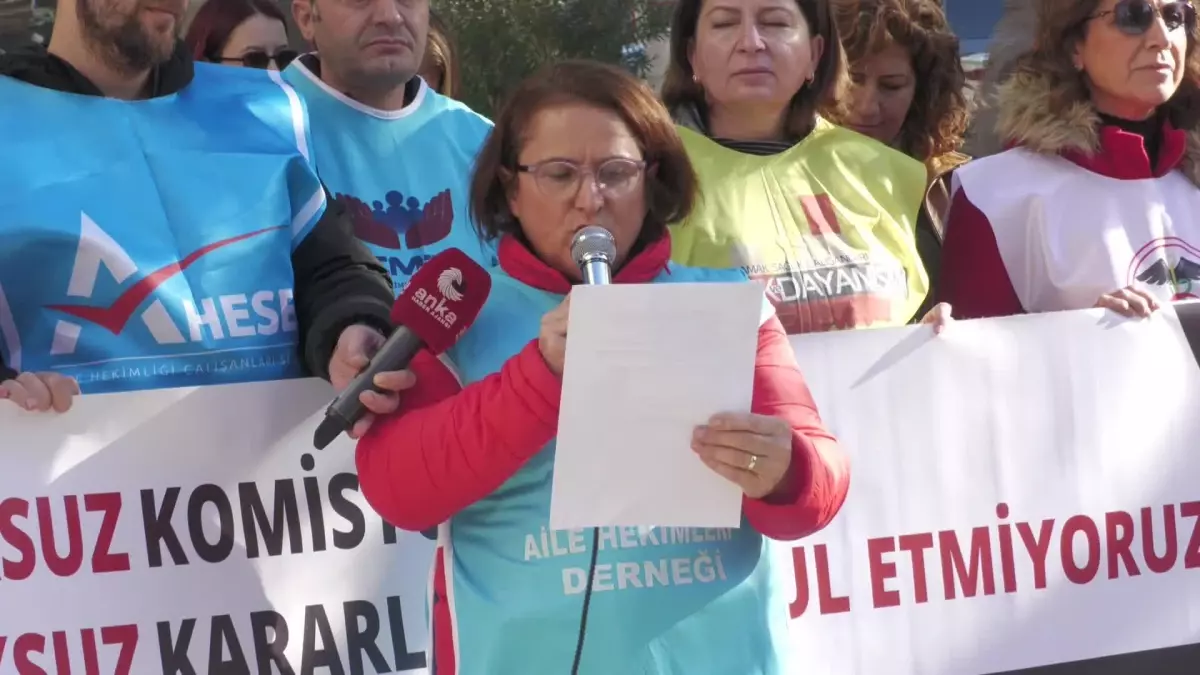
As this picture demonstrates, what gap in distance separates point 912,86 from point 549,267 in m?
2.36

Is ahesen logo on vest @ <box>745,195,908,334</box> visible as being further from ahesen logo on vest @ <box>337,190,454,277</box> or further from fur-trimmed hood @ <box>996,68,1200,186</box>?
ahesen logo on vest @ <box>337,190,454,277</box>

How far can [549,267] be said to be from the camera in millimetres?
2408

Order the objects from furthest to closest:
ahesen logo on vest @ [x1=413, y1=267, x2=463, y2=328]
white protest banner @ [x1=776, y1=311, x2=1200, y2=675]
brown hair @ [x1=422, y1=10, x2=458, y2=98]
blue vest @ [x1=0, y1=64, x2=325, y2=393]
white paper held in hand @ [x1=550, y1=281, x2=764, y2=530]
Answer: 1. brown hair @ [x1=422, y1=10, x2=458, y2=98]
2. white protest banner @ [x1=776, y1=311, x2=1200, y2=675]
3. blue vest @ [x1=0, y1=64, x2=325, y2=393]
4. ahesen logo on vest @ [x1=413, y1=267, x2=463, y2=328]
5. white paper held in hand @ [x1=550, y1=281, x2=764, y2=530]

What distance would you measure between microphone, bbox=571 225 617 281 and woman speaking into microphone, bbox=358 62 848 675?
132 millimetres

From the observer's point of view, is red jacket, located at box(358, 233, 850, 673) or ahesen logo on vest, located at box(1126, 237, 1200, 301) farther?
ahesen logo on vest, located at box(1126, 237, 1200, 301)

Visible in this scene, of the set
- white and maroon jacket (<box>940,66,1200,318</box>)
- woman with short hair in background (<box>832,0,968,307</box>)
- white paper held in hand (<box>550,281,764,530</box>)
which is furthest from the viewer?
woman with short hair in background (<box>832,0,968,307</box>)

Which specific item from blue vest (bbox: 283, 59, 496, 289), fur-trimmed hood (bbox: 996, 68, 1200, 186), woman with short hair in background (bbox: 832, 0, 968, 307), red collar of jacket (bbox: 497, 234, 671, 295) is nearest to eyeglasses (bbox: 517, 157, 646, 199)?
red collar of jacket (bbox: 497, 234, 671, 295)

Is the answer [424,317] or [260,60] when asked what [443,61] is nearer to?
[260,60]

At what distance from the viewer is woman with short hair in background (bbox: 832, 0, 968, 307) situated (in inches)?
169

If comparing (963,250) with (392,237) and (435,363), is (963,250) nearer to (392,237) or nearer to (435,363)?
(392,237)

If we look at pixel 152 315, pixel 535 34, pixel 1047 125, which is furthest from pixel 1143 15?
pixel 535 34

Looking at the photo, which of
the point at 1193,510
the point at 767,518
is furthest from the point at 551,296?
the point at 1193,510

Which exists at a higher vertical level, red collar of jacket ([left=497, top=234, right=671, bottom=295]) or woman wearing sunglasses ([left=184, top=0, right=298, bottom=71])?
woman wearing sunglasses ([left=184, top=0, right=298, bottom=71])

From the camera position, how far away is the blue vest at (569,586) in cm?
236
